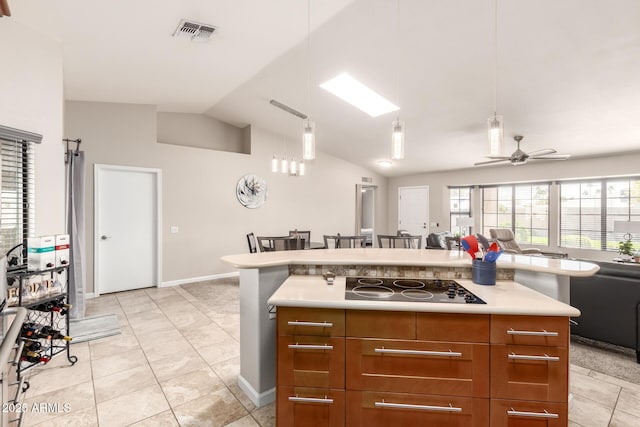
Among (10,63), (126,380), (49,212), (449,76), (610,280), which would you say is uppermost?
(449,76)

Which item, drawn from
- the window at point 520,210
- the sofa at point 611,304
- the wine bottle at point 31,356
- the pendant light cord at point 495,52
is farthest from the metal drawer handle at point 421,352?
the window at point 520,210

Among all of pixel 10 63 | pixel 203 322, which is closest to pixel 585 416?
pixel 203 322

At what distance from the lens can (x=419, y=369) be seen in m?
1.57

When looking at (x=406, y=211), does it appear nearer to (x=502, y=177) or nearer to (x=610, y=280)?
(x=502, y=177)

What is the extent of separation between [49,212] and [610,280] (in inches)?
210

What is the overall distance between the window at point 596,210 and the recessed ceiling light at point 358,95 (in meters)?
4.36

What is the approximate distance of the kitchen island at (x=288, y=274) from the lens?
203 cm

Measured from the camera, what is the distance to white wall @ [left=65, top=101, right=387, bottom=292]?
183 inches

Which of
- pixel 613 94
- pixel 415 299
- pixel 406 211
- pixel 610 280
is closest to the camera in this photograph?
pixel 415 299

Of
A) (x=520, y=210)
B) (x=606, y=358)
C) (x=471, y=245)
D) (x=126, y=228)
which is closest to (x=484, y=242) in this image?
(x=471, y=245)

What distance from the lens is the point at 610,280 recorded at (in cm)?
279

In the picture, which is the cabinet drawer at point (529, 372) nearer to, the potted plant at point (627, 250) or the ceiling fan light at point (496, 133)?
the ceiling fan light at point (496, 133)

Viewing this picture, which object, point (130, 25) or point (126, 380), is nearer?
point (126, 380)

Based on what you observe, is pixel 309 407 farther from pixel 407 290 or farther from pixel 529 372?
pixel 529 372
